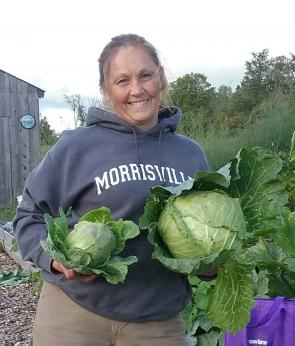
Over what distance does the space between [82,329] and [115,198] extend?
0.49 m

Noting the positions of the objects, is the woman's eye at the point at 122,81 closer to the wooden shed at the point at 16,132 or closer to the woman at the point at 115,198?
the woman at the point at 115,198

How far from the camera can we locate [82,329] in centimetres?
228

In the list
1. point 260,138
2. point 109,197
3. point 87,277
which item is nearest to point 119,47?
point 109,197

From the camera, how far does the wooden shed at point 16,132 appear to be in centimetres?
1078

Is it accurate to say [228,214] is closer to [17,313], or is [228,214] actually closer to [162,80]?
[162,80]

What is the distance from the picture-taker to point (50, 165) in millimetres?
2365

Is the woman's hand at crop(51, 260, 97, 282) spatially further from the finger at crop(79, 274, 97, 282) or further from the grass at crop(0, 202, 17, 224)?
the grass at crop(0, 202, 17, 224)

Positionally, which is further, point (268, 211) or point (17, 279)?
point (17, 279)

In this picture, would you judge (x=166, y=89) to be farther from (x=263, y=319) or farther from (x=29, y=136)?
(x=29, y=136)

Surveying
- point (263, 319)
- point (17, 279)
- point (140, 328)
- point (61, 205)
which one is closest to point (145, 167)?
point (61, 205)

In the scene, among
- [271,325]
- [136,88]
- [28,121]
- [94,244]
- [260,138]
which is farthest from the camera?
[28,121]

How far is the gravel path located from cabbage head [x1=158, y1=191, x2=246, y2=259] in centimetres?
285

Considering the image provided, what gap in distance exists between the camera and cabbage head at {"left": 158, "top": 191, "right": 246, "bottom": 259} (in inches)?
82.0

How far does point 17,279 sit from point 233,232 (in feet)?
15.4
